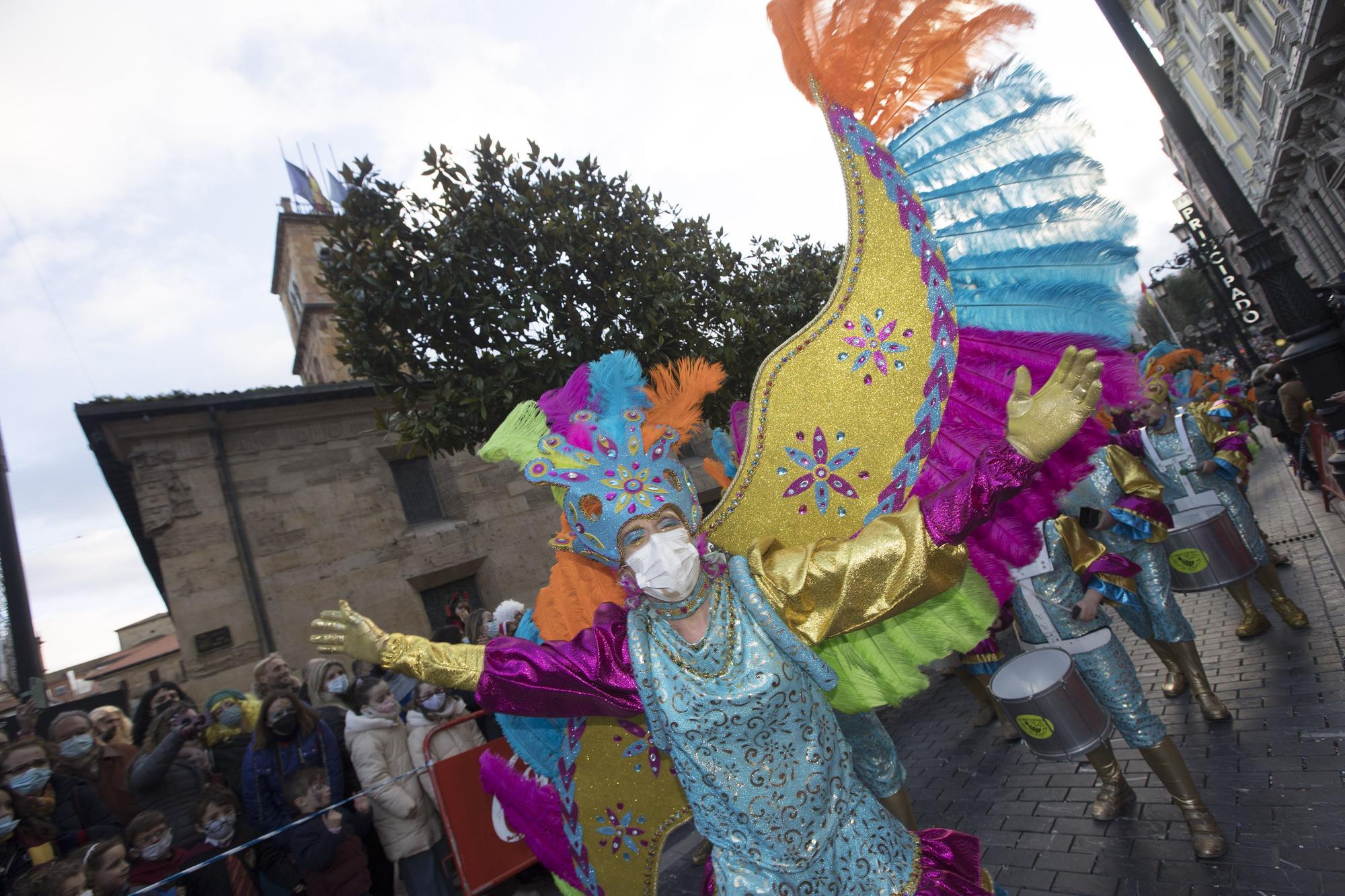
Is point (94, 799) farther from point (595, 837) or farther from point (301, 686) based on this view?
A: point (595, 837)

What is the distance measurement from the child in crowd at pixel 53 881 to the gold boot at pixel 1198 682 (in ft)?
18.6

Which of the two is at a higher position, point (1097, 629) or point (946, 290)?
point (946, 290)

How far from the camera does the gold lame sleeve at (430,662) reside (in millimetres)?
2635

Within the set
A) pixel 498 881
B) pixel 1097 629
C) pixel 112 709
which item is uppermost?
pixel 112 709

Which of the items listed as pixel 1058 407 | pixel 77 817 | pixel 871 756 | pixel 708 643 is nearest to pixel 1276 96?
pixel 871 756

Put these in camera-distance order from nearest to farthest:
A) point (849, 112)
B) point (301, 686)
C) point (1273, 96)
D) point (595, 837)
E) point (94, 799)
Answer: point (849, 112) → point (595, 837) → point (94, 799) → point (301, 686) → point (1273, 96)

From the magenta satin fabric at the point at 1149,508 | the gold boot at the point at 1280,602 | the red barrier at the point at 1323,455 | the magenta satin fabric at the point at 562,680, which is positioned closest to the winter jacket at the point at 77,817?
the magenta satin fabric at the point at 562,680

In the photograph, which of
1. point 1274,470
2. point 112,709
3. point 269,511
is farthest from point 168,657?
point 1274,470

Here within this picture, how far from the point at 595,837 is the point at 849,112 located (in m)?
2.94

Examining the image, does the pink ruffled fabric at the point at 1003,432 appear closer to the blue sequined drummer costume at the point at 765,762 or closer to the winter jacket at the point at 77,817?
the blue sequined drummer costume at the point at 765,762

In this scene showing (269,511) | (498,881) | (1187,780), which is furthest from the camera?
(269,511)

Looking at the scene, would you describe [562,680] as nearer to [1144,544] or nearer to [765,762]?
[765,762]

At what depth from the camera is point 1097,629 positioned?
363cm

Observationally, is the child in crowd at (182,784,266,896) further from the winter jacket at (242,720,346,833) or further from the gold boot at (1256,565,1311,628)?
the gold boot at (1256,565,1311,628)
